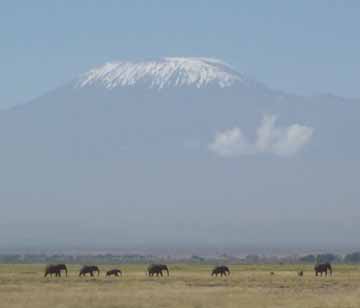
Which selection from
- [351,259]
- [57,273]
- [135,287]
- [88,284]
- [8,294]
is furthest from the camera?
[351,259]

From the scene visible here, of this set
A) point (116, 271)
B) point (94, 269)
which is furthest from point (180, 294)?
point (94, 269)

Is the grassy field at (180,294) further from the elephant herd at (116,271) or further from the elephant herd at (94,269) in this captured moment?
the elephant herd at (116,271)

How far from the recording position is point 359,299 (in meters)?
42.3

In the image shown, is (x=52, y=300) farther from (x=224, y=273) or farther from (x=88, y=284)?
(x=224, y=273)

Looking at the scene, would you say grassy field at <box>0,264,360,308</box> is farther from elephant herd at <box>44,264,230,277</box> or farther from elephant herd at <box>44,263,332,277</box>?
elephant herd at <box>44,263,332,277</box>

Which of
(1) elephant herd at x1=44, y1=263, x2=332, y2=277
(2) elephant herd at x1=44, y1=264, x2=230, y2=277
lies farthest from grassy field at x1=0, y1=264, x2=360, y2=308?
(1) elephant herd at x1=44, y1=263, x2=332, y2=277

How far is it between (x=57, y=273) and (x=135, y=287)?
16.3 meters

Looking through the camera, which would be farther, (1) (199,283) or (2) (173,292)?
(1) (199,283)

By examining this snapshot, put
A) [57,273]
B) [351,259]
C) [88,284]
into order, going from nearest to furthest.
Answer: [88,284] → [57,273] → [351,259]

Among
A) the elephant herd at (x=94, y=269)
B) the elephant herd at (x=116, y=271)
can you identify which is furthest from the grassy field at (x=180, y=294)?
the elephant herd at (x=116, y=271)

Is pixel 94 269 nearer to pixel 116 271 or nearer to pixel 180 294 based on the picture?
pixel 116 271

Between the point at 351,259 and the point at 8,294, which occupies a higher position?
the point at 351,259

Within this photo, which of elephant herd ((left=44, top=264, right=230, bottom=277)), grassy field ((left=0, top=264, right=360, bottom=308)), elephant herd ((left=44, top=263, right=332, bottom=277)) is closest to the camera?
grassy field ((left=0, top=264, right=360, bottom=308))

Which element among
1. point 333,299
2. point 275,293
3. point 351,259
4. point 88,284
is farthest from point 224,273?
point 351,259
